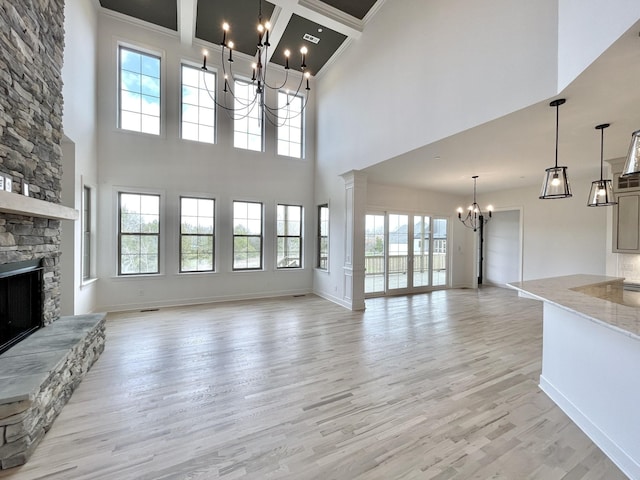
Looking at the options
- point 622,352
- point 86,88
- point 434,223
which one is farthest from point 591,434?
point 86,88

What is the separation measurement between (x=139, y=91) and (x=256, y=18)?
2.87 metres

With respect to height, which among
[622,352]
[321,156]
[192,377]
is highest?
[321,156]

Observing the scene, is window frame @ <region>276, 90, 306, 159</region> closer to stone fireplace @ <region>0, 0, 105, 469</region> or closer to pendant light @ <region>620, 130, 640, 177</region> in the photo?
stone fireplace @ <region>0, 0, 105, 469</region>

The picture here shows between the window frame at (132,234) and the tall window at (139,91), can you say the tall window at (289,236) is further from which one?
the tall window at (139,91)

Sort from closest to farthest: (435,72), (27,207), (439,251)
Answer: (27,207)
(435,72)
(439,251)

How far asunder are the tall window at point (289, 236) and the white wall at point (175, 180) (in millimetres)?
186

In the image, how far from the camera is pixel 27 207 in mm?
2371

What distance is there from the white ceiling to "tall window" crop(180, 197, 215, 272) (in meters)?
3.80

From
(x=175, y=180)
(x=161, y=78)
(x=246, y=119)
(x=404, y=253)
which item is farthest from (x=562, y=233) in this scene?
(x=161, y=78)

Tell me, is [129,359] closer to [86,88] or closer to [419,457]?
[419,457]

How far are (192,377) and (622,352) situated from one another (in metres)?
3.66

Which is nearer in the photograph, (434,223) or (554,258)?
(554,258)

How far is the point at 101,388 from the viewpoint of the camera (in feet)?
8.72

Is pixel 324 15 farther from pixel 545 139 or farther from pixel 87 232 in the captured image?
pixel 87 232
